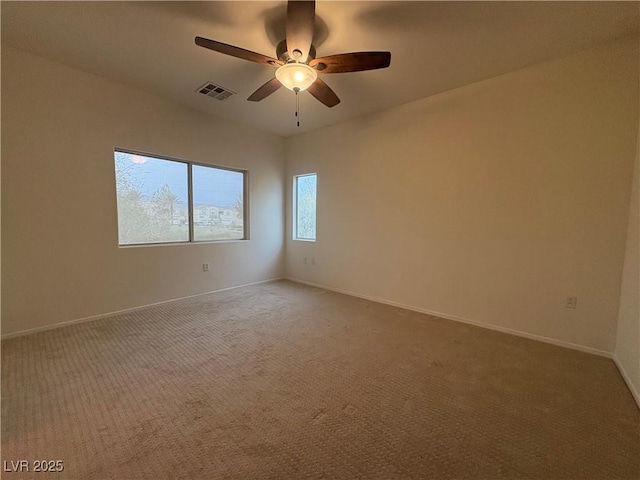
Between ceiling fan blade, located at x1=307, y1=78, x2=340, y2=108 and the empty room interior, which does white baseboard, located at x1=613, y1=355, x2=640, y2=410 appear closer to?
the empty room interior

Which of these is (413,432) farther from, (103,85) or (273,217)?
(103,85)

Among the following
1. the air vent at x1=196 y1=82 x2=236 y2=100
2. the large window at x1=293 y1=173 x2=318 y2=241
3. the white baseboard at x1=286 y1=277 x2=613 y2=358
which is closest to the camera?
the white baseboard at x1=286 y1=277 x2=613 y2=358

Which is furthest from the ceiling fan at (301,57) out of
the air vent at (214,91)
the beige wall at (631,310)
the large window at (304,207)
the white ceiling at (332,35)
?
the large window at (304,207)

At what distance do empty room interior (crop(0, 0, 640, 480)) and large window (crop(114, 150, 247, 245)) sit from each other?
3 centimetres

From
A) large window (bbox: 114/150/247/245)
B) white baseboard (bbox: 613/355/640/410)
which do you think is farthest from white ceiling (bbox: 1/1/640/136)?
white baseboard (bbox: 613/355/640/410)

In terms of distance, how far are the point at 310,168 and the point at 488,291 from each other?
3240 millimetres

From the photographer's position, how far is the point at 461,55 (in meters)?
2.42

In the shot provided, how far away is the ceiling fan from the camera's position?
1.67 metres

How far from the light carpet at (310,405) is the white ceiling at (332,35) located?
2.73 m

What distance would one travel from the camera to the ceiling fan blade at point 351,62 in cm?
185

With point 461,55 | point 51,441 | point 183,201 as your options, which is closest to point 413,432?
point 51,441

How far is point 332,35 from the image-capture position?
217 centimetres

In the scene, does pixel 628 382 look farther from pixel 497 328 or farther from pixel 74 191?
pixel 74 191

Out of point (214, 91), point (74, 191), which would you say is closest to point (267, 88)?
point (214, 91)
